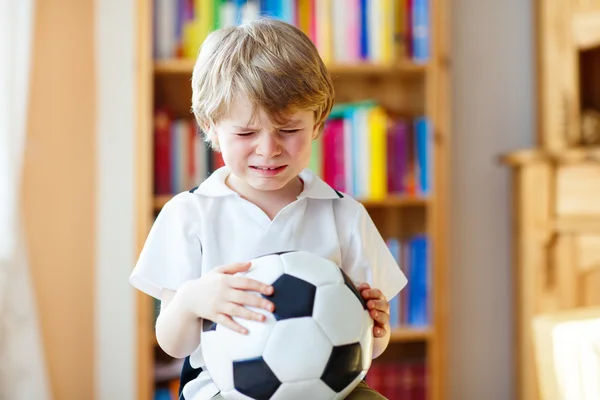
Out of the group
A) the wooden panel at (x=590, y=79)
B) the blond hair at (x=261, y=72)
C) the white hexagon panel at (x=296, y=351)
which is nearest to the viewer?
the white hexagon panel at (x=296, y=351)

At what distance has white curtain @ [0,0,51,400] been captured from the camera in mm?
1981

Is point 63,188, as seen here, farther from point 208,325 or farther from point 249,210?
point 208,325

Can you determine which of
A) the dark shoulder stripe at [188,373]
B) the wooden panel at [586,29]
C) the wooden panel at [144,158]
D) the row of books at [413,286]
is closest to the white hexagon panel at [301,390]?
the dark shoulder stripe at [188,373]

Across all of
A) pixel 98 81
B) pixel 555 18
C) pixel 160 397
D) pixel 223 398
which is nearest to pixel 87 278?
pixel 160 397

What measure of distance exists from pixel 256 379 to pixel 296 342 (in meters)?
0.07

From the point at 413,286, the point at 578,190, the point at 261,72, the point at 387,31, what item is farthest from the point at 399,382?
the point at 261,72

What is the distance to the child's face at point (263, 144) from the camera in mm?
1016

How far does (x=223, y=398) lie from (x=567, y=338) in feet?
1.72

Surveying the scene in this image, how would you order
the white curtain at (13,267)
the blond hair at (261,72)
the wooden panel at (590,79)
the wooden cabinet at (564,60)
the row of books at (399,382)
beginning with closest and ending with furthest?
the blond hair at (261,72), the white curtain at (13,267), the wooden cabinet at (564,60), the row of books at (399,382), the wooden panel at (590,79)

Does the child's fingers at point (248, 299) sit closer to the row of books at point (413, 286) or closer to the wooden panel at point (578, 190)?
the row of books at point (413, 286)

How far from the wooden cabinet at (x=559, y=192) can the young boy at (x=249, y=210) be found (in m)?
1.14

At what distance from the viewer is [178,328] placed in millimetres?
1036

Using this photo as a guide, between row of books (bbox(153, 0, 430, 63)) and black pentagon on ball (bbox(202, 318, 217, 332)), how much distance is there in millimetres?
1407

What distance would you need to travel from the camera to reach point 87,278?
252 centimetres
